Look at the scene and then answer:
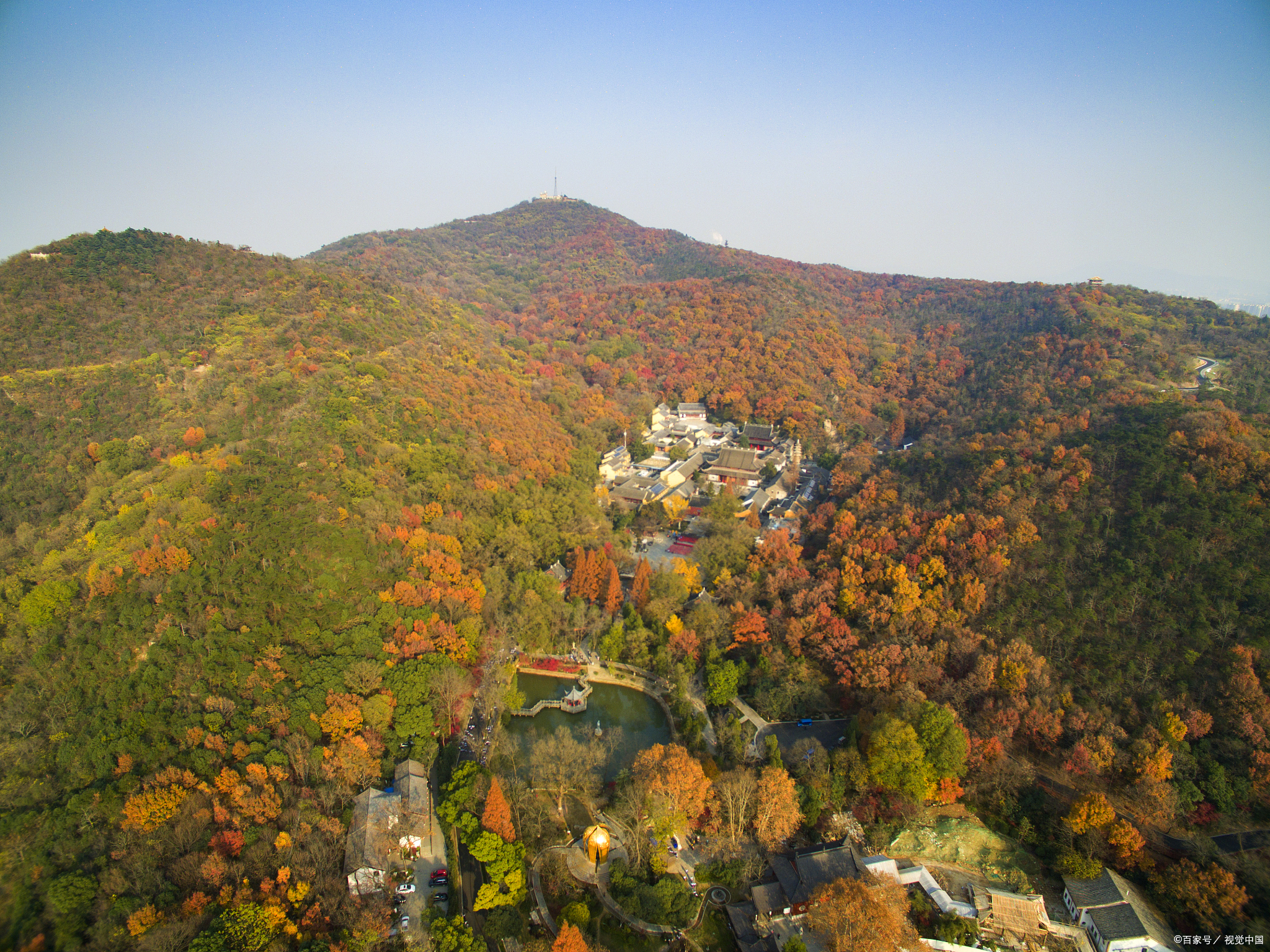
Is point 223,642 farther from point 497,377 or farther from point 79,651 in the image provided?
point 497,377

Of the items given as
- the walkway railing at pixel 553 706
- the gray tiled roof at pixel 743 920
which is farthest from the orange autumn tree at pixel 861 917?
the walkway railing at pixel 553 706

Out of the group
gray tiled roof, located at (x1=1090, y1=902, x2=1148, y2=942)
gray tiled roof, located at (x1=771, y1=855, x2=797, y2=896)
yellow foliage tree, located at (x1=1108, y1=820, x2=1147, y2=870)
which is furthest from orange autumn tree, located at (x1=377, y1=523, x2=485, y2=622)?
yellow foliage tree, located at (x1=1108, y1=820, x2=1147, y2=870)

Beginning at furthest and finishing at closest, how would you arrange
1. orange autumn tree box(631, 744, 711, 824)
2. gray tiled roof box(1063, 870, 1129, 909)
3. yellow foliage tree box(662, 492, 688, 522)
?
yellow foliage tree box(662, 492, 688, 522), orange autumn tree box(631, 744, 711, 824), gray tiled roof box(1063, 870, 1129, 909)

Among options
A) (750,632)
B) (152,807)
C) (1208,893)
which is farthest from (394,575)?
(1208,893)

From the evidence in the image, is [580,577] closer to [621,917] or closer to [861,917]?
[621,917]

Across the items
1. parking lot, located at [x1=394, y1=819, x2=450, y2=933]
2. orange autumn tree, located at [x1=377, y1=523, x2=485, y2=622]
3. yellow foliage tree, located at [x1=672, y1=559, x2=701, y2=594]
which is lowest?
parking lot, located at [x1=394, y1=819, x2=450, y2=933]

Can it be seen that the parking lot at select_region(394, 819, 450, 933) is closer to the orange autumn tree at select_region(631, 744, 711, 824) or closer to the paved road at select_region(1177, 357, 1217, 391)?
the orange autumn tree at select_region(631, 744, 711, 824)
